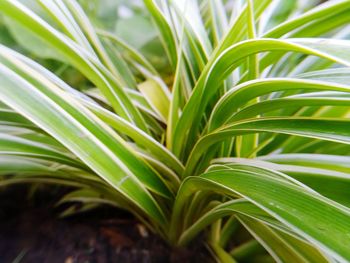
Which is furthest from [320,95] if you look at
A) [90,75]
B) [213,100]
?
[90,75]

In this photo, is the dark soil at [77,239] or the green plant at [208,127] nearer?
the green plant at [208,127]

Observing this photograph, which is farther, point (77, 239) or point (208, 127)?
point (77, 239)

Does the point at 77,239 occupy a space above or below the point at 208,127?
below

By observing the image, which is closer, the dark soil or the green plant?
the green plant

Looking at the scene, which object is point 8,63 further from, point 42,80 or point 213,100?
point 213,100

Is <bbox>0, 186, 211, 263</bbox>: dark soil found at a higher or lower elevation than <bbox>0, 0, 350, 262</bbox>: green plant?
lower
